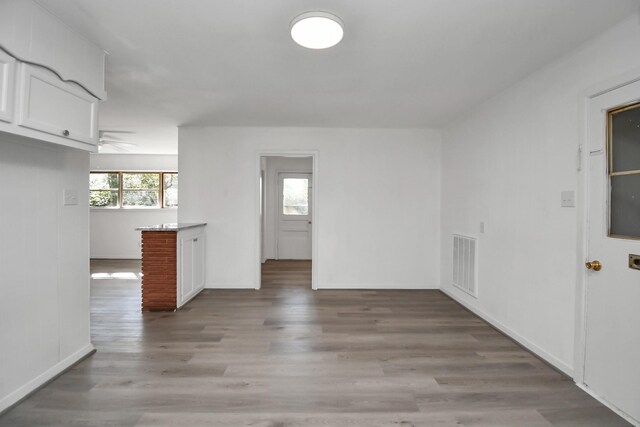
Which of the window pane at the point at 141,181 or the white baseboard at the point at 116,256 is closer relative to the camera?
the white baseboard at the point at 116,256

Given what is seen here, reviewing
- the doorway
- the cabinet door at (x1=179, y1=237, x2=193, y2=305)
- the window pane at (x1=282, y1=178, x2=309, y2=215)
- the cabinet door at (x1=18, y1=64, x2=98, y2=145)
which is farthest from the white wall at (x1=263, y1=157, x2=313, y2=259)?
the cabinet door at (x1=18, y1=64, x2=98, y2=145)

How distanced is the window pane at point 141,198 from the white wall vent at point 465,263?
6.41 metres

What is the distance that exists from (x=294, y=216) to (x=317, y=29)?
18.2 ft

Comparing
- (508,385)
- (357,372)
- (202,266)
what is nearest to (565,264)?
(508,385)

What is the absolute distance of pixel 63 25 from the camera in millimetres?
2041

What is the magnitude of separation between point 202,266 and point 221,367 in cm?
233

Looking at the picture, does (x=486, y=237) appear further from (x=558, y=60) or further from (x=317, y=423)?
(x=317, y=423)

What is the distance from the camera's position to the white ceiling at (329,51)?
188 cm

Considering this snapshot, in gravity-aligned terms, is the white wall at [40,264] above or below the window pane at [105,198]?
below

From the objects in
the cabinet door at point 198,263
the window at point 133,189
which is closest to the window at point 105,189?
the window at point 133,189

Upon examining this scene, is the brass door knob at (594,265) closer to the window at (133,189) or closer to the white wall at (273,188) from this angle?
the white wall at (273,188)

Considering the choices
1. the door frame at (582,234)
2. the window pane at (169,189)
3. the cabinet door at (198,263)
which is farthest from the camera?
the window pane at (169,189)

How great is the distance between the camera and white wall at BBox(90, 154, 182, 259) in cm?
704

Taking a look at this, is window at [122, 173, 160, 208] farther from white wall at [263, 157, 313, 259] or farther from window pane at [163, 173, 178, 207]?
white wall at [263, 157, 313, 259]
